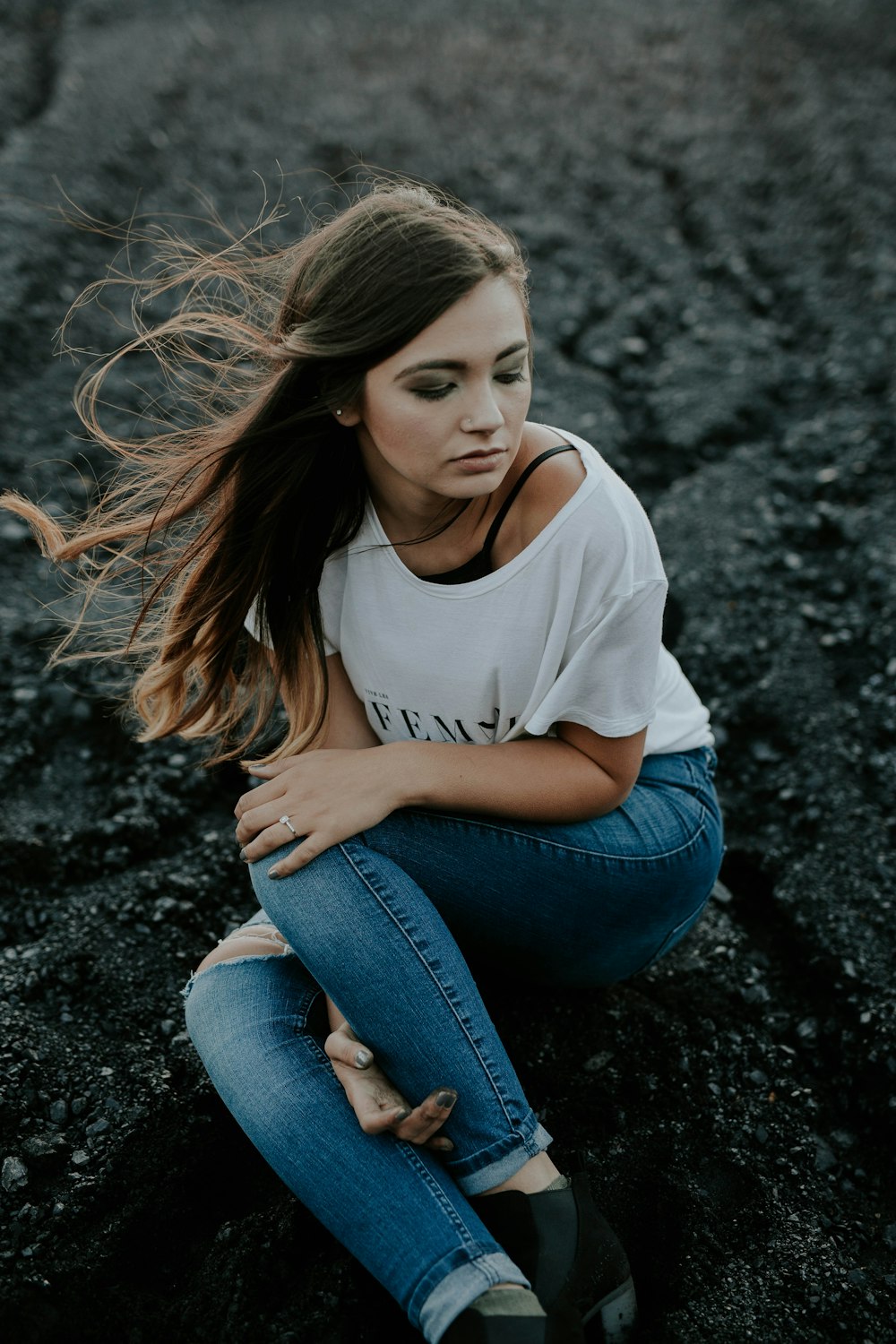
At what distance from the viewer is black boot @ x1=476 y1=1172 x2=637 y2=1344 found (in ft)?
6.10

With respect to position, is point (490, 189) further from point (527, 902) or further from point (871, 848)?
point (527, 902)

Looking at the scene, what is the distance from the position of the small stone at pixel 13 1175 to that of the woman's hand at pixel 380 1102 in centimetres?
72

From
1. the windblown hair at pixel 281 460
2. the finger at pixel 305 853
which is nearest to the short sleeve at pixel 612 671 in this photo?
the finger at pixel 305 853

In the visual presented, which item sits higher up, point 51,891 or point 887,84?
point 887,84

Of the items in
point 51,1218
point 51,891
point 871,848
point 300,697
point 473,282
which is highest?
point 473,282

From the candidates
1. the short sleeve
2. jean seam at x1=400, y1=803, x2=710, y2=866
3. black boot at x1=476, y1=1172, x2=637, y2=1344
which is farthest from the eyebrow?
black boot at x1=476, y1=1172, x2=637, y2=1344

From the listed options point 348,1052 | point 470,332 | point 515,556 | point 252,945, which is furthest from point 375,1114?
point 470,332

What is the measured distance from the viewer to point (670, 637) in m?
3.79

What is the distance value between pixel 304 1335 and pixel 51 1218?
0.55 m

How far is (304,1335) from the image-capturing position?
1.99 m

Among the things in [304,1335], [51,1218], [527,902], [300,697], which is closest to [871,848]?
[527,902]

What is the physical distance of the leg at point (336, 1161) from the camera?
69.9 inches

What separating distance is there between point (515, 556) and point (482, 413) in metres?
0.29

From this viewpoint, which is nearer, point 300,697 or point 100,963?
point 300,697
